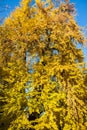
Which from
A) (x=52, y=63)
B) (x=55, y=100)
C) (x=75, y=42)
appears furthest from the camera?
(x=75, y=42)

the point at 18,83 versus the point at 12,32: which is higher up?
the point at 12,32

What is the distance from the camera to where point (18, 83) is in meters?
24.2

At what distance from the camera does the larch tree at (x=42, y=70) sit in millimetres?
23406

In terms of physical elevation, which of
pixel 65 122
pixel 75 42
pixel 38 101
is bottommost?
pixel 65 122

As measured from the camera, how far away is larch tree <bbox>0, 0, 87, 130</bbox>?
23406 millimetres

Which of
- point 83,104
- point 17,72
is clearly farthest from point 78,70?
point 17,72

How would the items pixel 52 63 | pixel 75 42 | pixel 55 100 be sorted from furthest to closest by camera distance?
pixel 75 42 → pixel 52 63 → pixel 55 100

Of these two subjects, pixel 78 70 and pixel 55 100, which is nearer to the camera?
pixel 55 100

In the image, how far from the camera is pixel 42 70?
24906mm

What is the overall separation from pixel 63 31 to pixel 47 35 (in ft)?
4.12

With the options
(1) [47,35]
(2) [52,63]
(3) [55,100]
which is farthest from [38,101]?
(1) [47,35]

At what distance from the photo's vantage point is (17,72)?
24750 mm

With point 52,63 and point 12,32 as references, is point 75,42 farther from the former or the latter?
point 12,32

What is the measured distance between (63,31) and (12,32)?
12.7 feet
